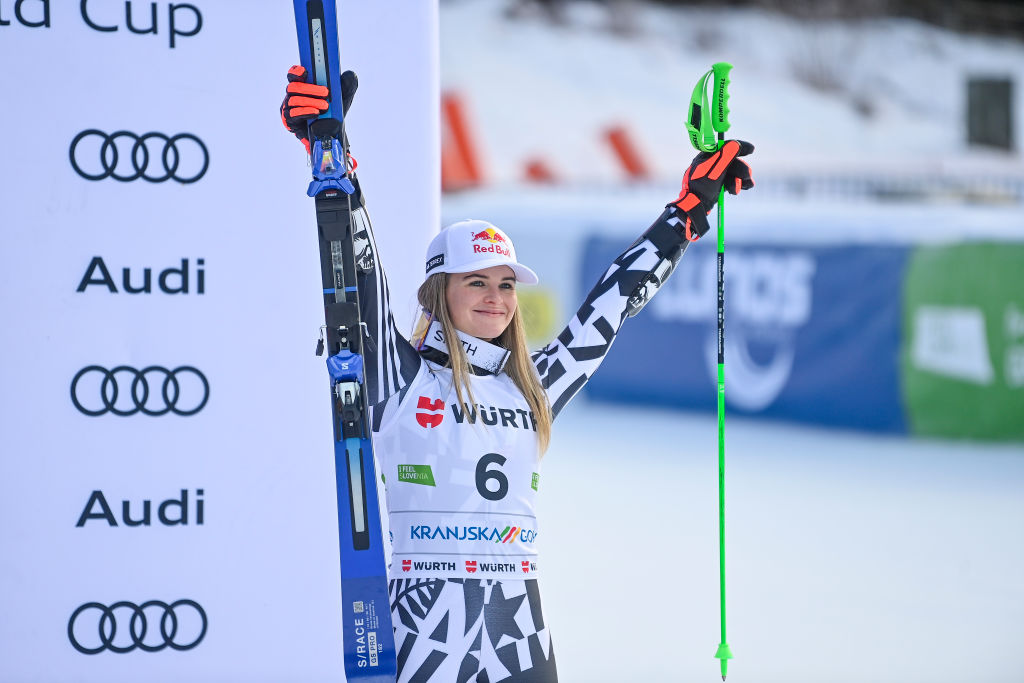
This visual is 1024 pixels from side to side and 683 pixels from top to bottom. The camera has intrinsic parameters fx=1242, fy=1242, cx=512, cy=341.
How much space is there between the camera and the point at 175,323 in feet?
11.2

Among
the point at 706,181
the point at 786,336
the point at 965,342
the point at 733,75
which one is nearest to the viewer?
the point at 706,181

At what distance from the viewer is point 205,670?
3.45 m

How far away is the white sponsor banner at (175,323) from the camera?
3334 millimetres

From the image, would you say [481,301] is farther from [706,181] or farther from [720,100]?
[720,100]

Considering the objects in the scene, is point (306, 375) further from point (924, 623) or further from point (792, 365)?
point (792, 365)

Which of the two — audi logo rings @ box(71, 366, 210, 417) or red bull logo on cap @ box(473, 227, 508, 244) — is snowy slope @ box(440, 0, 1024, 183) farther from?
red bull logo on cap @ box(473, 227, 508, 244)

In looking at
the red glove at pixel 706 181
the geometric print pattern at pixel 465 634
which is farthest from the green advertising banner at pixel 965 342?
the geometric print pattern at pixel 465 634

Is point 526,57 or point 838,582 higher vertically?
point 526,57

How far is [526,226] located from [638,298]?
1104 cm

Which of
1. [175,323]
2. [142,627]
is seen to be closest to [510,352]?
[175,323]

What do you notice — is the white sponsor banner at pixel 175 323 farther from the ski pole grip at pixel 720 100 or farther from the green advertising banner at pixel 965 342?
the green advertising banner at pixel 965 342

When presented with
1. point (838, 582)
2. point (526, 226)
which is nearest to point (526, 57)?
point (526, 226)

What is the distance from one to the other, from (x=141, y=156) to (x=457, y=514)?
4.93 ft

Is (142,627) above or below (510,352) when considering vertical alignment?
below
